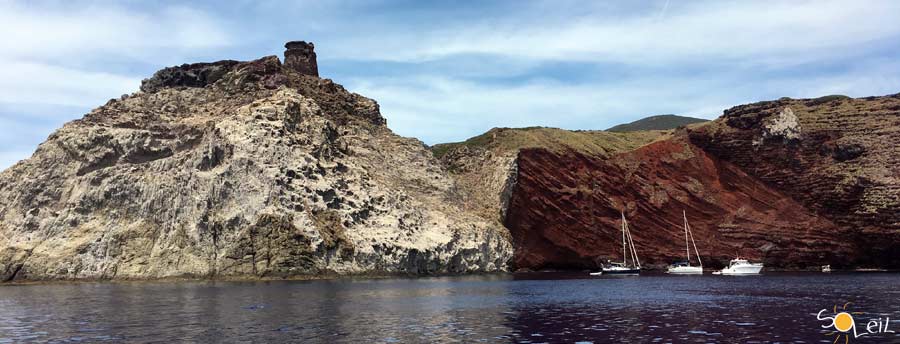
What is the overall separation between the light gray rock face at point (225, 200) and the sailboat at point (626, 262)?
19.8 m

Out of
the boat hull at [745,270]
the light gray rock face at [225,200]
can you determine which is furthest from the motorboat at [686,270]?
the light gray rock face at [225,200]

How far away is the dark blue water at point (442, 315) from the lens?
40.0 meters

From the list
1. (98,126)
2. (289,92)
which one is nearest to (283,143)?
(289,92)

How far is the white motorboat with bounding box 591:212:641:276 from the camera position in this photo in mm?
125062

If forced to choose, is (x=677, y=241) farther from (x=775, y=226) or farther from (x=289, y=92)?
(x=289, y=92)

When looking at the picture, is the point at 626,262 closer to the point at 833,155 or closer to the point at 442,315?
the point at 833,155

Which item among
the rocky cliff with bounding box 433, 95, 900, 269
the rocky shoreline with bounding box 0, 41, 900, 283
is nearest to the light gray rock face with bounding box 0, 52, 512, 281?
the rocky shoreline with bounding box 0, 41, 900, 283

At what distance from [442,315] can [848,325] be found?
2545cm

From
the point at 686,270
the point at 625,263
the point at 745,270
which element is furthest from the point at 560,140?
the point at 745,270

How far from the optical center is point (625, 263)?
13200cm

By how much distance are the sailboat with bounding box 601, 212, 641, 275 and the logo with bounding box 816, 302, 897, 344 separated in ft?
244

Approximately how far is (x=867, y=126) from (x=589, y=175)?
52.5 meters

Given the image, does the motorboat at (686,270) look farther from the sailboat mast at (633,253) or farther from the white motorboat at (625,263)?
the sailboat mast at (633,253)

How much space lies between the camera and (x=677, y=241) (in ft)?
449
